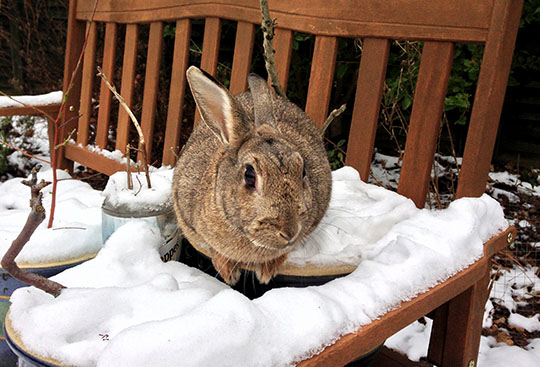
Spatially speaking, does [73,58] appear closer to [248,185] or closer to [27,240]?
[248,185]

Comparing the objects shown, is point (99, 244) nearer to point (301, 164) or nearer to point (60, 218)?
point (60, 218)

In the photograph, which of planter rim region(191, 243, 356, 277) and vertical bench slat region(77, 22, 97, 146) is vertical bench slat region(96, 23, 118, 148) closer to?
vertical bench slat region(77, 22, 97, 146)

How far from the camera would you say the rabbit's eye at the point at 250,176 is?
143 centimetres

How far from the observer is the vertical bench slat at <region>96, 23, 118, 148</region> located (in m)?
3.16

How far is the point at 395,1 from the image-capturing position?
2.07m

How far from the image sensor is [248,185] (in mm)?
1440

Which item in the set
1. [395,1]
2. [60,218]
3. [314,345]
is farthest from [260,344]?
[395,1]

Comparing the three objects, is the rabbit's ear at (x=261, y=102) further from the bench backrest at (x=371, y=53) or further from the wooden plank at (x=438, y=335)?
the wooden plank at (x=438, y=335)

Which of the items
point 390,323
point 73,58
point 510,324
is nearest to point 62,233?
point 390,323

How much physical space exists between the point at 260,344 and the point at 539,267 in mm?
3119

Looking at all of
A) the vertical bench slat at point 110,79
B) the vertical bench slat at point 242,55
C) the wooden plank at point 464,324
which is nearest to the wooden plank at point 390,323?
the wooden plank at point 464,324

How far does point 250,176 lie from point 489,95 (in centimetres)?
99

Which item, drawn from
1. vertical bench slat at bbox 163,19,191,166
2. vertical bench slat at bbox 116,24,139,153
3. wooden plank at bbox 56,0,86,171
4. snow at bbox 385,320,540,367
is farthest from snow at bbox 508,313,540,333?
wooden plank at bbox 56,0,86,171

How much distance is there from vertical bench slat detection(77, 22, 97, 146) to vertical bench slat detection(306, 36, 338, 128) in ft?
5.19
